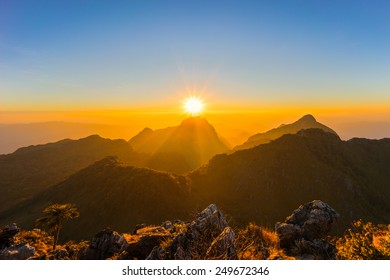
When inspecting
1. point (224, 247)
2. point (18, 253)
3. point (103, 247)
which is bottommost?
point (18, 253)

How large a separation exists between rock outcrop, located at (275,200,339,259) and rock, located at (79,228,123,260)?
12.1 metres

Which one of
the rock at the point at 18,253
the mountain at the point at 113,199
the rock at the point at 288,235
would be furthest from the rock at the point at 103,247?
the mountain at the point at 113,199

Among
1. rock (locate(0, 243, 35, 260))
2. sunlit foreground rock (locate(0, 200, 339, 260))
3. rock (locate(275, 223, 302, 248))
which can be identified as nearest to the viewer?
sunlit foreground rock (locate(0, 200, 339, 260))

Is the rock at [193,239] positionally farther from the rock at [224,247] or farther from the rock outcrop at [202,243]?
the rock at [224,247]

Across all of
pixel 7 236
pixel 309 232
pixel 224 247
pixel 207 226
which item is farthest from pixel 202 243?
pixel 7 236

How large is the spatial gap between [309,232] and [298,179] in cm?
7982

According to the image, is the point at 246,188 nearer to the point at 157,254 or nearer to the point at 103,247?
the point at 103,247

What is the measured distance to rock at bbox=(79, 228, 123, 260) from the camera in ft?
66.8

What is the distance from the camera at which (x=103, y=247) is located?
825 inches

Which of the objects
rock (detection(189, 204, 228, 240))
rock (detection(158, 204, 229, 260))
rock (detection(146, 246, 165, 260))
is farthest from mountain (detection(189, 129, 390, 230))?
rock (detection(146, 246, 165, 260))

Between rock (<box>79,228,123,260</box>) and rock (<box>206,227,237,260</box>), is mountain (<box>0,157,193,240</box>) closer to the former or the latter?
rock (<box>79,228,123,260</box>)

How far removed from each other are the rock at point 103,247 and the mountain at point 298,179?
58.0m

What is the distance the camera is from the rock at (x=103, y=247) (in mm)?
20375
